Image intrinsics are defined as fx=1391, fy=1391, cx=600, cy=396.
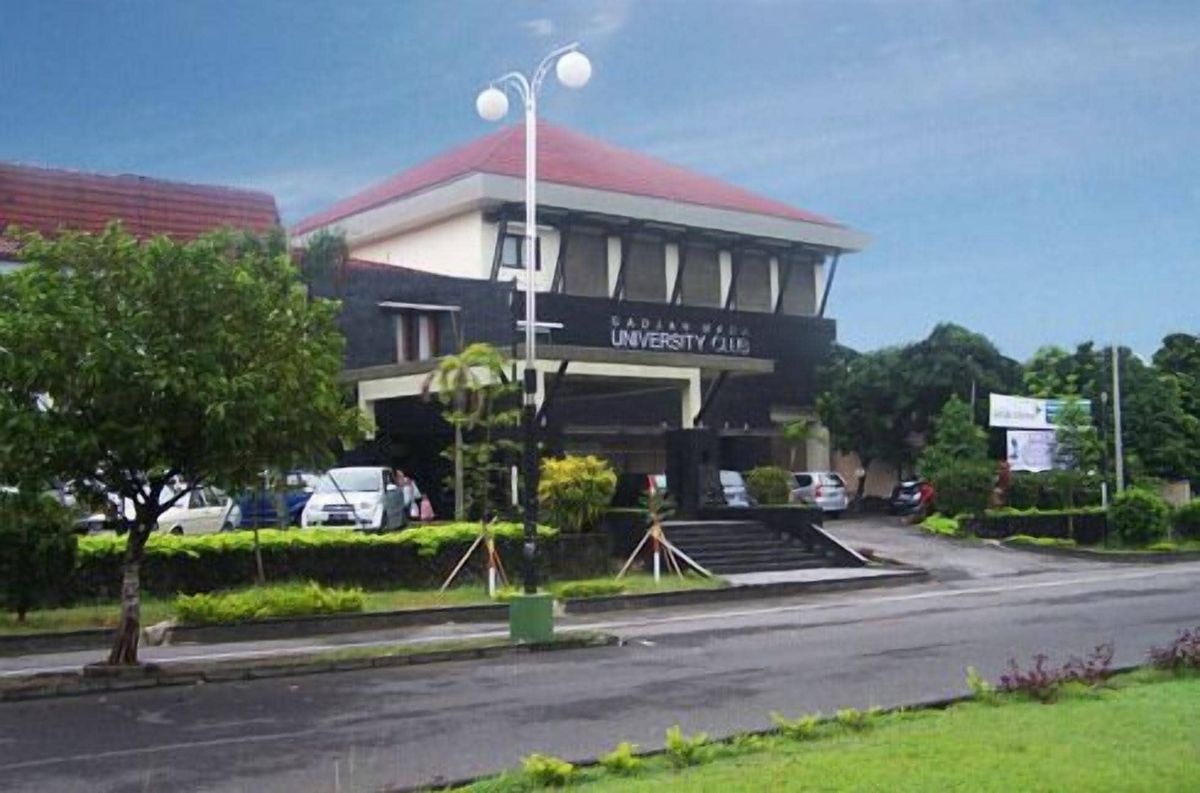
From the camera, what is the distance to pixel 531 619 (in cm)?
1828

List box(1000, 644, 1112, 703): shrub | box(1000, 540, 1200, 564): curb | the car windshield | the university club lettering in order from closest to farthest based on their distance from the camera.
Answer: box(1000, 644, 1112, 703): shrub, the car windshield, box(1000, 540, 1200, 564): curb, the university club lettering

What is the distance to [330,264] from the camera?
121 ft

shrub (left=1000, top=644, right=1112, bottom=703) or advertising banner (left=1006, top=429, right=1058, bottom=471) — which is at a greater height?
advertising banner (left=1006, top=429, right=1058, bottom=471)

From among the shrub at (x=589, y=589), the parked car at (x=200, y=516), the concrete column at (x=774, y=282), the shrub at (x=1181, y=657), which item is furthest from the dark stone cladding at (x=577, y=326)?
the shrub at (x=1181, y=657)

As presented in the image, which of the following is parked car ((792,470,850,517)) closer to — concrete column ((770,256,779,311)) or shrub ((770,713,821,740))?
concrete column ((770,256,779,311))

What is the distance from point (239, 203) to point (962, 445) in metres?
23.1

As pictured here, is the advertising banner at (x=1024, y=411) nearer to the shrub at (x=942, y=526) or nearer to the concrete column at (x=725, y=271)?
the shrub at (x=942, y=526)

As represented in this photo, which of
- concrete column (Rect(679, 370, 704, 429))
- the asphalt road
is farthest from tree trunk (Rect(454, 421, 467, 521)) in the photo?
concrete column (Rect(679, 370, 704, 429))

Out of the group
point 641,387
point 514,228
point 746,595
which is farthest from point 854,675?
point 514,228

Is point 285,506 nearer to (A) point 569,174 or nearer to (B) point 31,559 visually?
(B) point 31,559

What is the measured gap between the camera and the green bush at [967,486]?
38.2m

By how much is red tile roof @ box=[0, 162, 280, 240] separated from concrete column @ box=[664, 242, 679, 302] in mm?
13056

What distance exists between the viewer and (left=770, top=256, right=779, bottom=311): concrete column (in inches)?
1980

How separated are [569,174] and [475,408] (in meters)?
18.9
